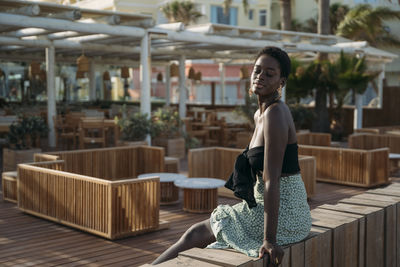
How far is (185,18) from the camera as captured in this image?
2897 centimetres

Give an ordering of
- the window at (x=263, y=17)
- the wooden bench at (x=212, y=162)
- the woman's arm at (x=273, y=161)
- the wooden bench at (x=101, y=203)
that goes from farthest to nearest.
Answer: the window at (x=263, y=17) < the wooden bench at (x=212, y=162) < the wooden bench at (x=101, y=203) < the woman's arm at (x=273, y=161)

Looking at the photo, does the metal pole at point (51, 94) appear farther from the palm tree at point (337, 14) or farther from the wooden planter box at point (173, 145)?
the palm tree at point (337, 14)

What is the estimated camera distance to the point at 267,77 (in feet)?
9.09

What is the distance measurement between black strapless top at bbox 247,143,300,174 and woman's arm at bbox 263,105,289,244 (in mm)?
140

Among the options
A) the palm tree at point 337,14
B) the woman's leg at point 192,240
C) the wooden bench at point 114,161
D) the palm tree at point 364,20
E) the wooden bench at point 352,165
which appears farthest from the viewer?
the palm tree at point 337,14

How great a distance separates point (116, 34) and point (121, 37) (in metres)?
1.12

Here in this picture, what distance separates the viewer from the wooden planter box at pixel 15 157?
999cm

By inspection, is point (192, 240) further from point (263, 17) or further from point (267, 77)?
point (263, 17)

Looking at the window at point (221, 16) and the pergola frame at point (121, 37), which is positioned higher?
the window at point (221, 16)

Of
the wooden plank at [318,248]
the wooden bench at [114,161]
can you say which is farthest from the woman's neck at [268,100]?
the wooden bench at [114,161]

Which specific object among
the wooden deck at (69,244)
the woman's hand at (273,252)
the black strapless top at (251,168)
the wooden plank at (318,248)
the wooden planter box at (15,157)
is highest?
the black strapless top at (251,168)

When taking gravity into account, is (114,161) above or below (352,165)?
above

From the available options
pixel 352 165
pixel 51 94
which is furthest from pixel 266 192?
pixel 51 94

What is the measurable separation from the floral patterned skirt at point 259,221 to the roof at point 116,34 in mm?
7612
